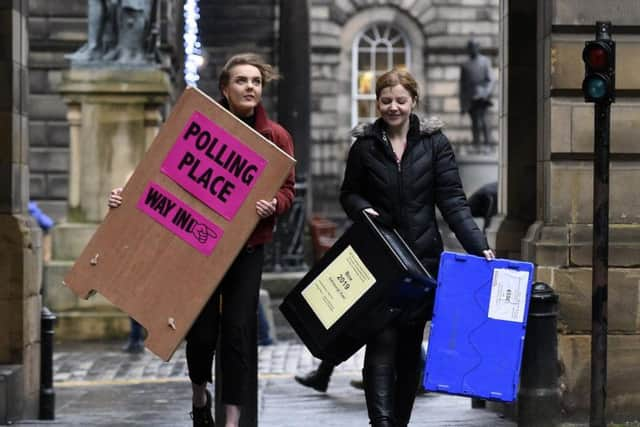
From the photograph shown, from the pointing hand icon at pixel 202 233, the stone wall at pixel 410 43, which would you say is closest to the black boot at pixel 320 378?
the pointing hand icon at pixel 202 233

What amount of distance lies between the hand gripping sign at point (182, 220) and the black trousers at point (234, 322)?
0.14m

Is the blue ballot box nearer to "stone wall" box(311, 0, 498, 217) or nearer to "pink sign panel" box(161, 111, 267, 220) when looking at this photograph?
"pink sign panel" box(161, 111, 267, 220)

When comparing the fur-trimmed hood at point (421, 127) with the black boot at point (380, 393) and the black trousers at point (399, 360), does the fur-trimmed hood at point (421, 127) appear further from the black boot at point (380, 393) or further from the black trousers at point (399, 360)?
the black boot at point (380, 393)

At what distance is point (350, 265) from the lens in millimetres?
7059

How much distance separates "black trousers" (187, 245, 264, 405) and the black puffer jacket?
582mm

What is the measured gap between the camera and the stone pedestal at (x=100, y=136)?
54.9ft

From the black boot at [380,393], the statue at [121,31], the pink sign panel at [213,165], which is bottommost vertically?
the black boot at [380,393]

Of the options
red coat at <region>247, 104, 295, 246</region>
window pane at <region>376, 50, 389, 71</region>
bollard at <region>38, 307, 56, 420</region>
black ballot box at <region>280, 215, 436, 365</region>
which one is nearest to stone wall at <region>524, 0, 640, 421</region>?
black ballot box at <region>280, 215, 436, 365</region>

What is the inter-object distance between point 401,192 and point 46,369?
3.93 m

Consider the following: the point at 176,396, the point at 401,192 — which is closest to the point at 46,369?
the point at 176,396

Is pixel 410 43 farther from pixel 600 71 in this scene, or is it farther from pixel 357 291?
pixel 357 291

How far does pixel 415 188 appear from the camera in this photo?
7.15 meters

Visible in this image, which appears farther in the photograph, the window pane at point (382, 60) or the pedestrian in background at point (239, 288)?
the window pane at point (382, 60)

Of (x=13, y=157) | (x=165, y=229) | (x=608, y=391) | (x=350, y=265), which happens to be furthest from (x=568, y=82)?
(x=13, y=157)
